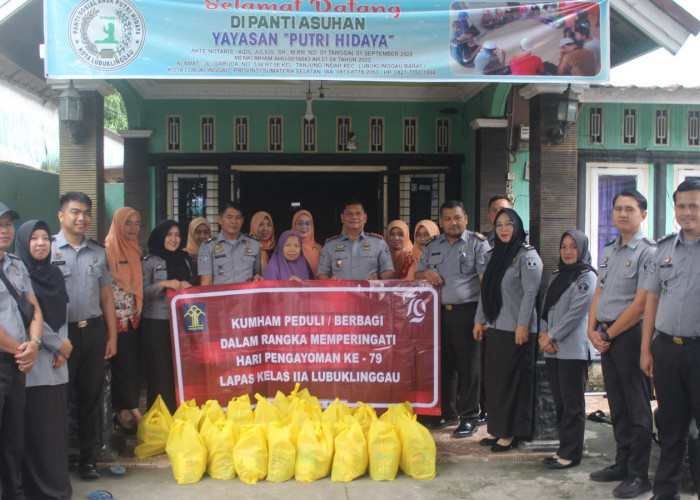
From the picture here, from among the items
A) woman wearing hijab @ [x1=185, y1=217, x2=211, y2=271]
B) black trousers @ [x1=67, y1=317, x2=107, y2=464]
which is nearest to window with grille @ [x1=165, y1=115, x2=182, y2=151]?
woman wearing hijab @ [x1=185, y1=217, x2=211, y2=271]

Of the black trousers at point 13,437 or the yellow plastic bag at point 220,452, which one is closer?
the black trousers at point 13,437

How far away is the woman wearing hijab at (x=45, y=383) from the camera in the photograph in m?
3.49

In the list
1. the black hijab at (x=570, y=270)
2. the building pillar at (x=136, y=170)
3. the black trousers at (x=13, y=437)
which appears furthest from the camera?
the building pillar at (x=136, y=170)

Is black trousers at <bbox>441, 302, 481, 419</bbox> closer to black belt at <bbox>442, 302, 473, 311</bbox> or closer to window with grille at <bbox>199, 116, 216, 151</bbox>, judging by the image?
black belt at <bbox>442, 302, 473, 311</bbox>

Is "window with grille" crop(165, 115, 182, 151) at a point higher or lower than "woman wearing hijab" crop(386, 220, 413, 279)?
higher

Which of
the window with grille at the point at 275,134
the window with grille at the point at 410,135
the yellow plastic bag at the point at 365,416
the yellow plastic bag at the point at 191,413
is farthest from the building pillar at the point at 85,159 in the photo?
the window with grille at the point at 410,135

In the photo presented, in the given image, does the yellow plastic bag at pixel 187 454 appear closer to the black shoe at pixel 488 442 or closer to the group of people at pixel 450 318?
the group of people at pixel 450 318

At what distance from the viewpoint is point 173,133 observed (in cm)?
796

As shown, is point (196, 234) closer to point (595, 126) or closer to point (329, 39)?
point (329, 39)

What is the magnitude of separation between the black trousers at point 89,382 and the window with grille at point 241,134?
4247 millimetres

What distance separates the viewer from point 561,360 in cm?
428

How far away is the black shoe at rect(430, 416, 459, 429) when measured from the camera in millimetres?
5094

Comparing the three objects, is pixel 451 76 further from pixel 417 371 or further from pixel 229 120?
pixel 229 120

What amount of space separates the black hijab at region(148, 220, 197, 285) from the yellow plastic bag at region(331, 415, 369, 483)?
1.85m
